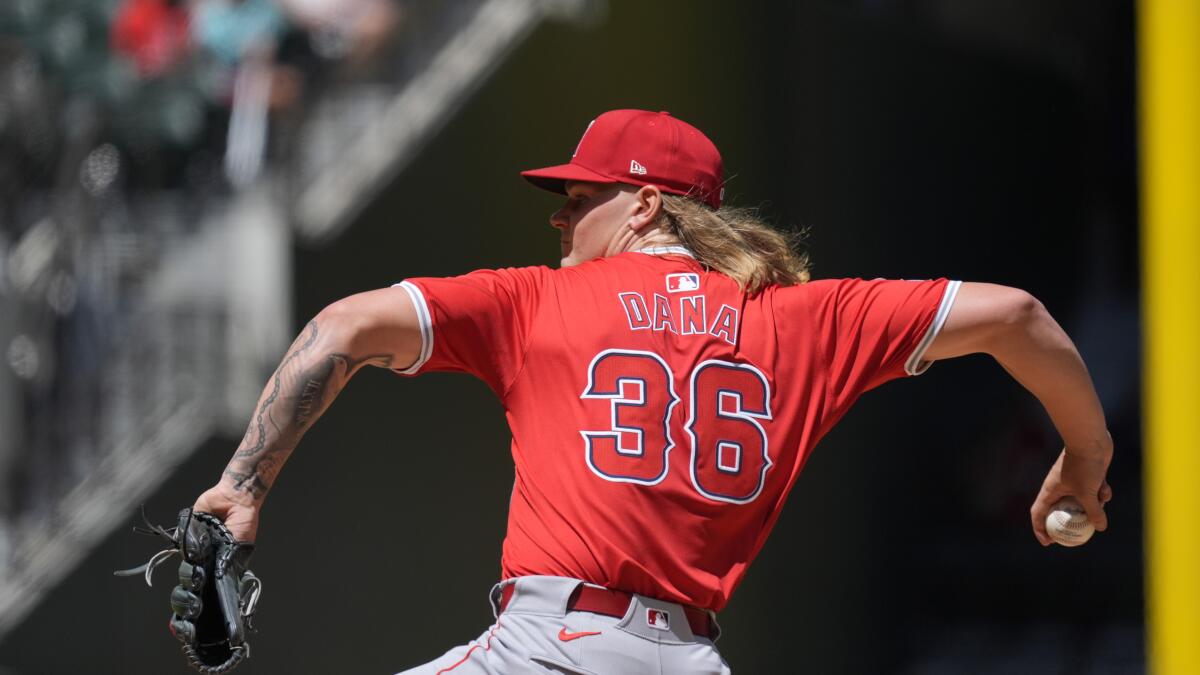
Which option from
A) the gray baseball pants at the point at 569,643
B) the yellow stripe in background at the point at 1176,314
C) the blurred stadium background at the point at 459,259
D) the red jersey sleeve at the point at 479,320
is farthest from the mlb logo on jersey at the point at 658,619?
the blurred stadium background at the point at 459,259

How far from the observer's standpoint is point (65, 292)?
6781 millimetres

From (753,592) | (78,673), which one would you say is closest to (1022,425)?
(753,592)

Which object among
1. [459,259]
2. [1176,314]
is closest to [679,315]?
[1176,314]

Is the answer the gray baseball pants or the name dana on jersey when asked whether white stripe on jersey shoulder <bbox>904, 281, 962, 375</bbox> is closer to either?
the name dana on jersey

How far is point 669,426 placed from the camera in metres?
2.58

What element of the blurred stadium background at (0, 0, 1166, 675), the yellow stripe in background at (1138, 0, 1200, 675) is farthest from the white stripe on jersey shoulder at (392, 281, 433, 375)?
the blurred stadium background at (0, 0, 1166, 675)

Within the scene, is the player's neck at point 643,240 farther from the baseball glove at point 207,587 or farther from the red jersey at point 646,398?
the baseball glove at point 207,587

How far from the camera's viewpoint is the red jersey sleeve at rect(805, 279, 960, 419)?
277cm

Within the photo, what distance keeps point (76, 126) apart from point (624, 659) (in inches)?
208

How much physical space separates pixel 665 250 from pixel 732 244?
0.45ft

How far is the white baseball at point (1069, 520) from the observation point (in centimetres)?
299

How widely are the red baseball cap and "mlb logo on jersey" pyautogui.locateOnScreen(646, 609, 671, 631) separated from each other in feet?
2.86

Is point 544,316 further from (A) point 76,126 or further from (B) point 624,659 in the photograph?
(A) point 76,126

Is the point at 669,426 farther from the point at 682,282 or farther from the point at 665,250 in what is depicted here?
the point at 665,250
